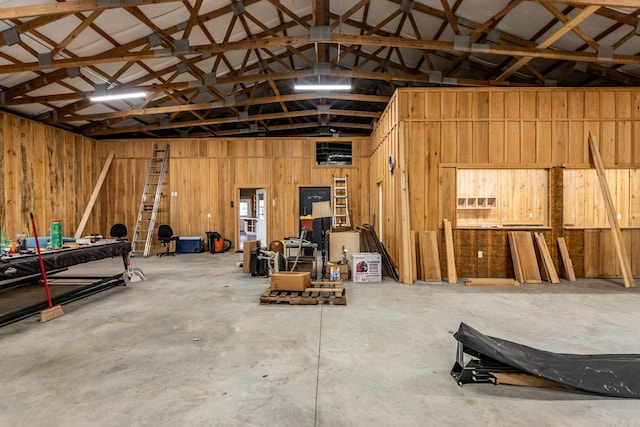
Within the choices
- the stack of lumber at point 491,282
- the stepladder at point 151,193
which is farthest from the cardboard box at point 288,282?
the stepladder at point 151,193

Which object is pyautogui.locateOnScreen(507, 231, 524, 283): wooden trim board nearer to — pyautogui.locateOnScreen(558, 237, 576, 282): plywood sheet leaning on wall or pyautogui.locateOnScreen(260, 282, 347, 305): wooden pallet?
pyautogui.locateOnScreen(558, 237, 576, 282): plywood sheet leaning on wall

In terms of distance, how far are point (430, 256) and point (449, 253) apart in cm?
38

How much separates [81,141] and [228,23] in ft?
23.6

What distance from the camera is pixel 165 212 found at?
456 inches

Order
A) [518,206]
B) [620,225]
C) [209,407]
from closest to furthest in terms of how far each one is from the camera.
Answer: [209,407], [620,225], [518,206]

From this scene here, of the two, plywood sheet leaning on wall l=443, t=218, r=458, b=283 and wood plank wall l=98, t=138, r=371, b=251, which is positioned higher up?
wood plank wall l=98, t=138, r=371, b=251

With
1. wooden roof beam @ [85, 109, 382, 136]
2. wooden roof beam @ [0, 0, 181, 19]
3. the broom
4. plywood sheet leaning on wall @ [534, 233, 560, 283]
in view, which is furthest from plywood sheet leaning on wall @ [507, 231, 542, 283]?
the broom

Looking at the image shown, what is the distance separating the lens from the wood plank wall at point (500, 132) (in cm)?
670

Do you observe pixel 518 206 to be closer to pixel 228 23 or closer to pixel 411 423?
pixel 411 423

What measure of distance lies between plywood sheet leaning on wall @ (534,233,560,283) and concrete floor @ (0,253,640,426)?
0.75 meters

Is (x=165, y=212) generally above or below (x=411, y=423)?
above

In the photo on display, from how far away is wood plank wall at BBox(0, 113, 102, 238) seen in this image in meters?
8.36

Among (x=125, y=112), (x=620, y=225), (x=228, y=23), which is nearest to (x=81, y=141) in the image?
(x=125, y=112)

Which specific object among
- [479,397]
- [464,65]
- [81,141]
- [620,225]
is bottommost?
[479,397]
